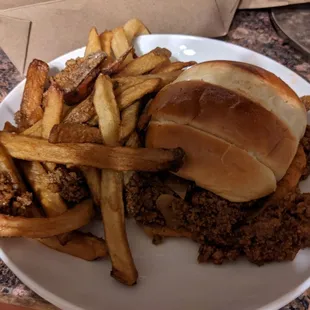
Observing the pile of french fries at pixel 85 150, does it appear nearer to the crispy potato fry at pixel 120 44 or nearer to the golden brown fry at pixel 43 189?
the golden brown fry at pixel 43 189

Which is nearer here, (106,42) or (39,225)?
(39,225)

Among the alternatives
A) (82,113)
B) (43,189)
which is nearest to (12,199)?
(43,189)

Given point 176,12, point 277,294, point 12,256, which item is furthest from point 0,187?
point 176,12

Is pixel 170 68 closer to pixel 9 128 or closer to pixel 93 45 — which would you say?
pixel 93 45

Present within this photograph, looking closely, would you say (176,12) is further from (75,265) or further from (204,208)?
(75,265)

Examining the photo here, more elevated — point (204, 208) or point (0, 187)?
point (0, 187)

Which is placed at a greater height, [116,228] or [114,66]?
[114,66]
